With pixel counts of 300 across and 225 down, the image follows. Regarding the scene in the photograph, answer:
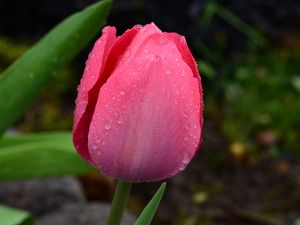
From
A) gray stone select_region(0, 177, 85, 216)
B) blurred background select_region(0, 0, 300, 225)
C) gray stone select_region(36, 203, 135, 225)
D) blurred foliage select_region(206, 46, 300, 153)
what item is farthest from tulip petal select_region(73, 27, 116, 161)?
blurred foliage select_region(206, 46, 300, 153)

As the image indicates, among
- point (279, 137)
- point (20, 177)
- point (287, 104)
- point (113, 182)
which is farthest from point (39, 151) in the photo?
point (287, 104)

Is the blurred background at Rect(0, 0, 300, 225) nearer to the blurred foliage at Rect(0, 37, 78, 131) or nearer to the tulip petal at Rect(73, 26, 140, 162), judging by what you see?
the blurred foliage at Rect(0, 37, 78, 131)

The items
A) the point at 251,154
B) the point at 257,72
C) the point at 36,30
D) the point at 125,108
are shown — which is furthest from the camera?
the point at 257,72

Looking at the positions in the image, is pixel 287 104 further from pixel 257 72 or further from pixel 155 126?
pixel 155 126

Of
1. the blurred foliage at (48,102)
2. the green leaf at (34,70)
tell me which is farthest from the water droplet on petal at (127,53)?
the blurred foliage at (48,102)

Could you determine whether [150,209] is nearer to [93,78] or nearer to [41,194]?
[93,78]
